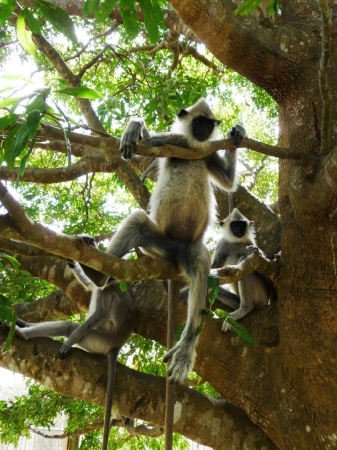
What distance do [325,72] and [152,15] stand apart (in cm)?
92

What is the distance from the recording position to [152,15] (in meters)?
2.16

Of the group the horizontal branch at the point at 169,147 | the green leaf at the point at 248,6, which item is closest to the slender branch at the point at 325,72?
the horizontal branch at the point at 169,147

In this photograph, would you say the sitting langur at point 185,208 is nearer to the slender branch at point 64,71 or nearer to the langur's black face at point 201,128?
the langur's black face at point 201,128

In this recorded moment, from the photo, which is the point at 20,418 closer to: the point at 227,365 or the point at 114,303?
the point at 114,303

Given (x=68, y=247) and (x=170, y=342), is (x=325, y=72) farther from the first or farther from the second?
(x=170, y=342)

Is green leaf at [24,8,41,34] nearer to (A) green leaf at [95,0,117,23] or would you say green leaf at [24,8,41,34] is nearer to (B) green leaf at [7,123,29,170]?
(A) green leaf at [95,0,117,23]

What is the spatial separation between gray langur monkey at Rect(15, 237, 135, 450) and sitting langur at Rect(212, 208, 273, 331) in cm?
83

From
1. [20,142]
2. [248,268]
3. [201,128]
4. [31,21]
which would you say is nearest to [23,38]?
[31,21]

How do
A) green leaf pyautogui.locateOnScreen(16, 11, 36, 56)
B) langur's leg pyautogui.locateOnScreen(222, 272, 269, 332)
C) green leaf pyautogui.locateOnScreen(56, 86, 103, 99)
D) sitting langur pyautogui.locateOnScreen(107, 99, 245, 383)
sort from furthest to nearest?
1. langur's leg pyautogui.locateOnScreen(222, 272, 269, 332)
2. sitting langur pyautogui.locateOnScreen(107, 99, 245, 383)
3. green leaf pyautogui.locateOnScreen(16, 11, 36, 56)
4. green leaf pyautogui.locateOnScreen(56, 86, 103, 99)

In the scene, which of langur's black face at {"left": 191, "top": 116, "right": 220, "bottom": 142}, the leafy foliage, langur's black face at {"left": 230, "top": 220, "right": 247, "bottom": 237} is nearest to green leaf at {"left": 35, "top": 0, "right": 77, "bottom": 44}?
the leafy foliage

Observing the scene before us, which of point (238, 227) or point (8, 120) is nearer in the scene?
point (8, 120)

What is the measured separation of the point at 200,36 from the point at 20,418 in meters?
3.42

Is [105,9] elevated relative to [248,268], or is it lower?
elevated

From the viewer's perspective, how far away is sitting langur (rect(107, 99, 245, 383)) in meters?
3.26
